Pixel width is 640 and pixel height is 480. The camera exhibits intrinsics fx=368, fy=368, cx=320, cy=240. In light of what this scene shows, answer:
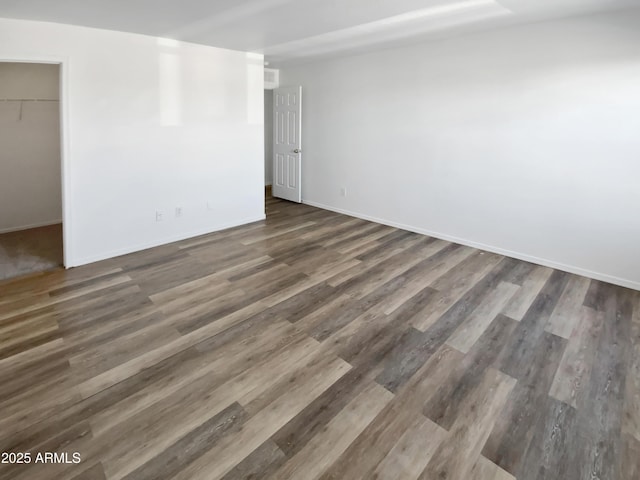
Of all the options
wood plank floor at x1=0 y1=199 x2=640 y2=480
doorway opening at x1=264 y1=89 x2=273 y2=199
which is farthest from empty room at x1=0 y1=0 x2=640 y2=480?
doorway opening at x1=264 y1=89 x2=273 y2=199

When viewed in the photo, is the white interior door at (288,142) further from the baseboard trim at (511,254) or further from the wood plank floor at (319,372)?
the wood plank floor at (319,372)

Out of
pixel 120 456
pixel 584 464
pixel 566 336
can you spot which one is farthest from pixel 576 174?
pixel 120 456

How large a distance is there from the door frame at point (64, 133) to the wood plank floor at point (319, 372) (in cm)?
39

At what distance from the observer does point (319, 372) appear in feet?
7.75

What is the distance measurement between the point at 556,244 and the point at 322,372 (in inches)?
128

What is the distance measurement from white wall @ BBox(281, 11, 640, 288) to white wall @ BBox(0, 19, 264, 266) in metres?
1.76

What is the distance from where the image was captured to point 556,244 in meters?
4.11

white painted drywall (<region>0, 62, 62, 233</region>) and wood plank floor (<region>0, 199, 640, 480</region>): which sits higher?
white painted drywall (<region>0, 62, 62, 233</region>)

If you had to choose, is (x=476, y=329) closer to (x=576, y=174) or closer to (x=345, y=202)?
(x=576, y=174)

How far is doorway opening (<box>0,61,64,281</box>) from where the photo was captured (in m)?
4.80

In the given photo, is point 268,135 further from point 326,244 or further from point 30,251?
point 30,251

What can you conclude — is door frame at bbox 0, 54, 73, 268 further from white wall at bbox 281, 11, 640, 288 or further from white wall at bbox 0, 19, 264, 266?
white wall at bbox 281, 11, 640, 288

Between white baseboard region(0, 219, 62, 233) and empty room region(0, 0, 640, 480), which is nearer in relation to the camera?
empty room region(0, 0, 640, 480)

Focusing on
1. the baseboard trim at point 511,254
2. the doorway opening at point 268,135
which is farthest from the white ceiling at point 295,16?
the doorway opening at point 268,135
